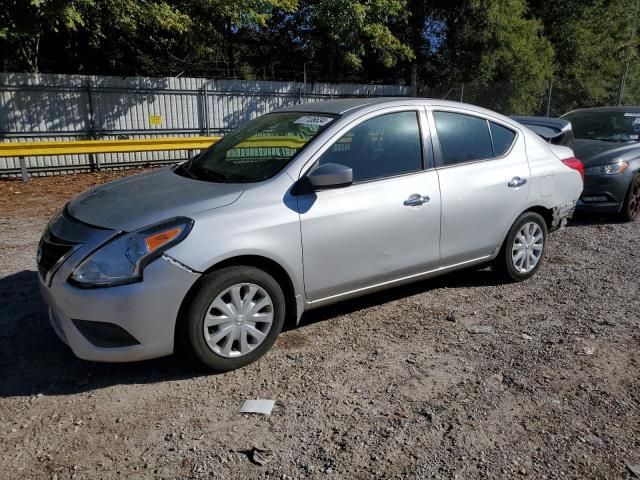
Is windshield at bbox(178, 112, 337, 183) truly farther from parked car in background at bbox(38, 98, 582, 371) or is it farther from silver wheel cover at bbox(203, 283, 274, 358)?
silver wheel cover at bbox(203, 283, 274, 358)

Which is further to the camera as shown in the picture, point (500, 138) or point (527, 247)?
point (527, 247)

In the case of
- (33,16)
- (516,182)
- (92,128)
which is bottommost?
(516,182)

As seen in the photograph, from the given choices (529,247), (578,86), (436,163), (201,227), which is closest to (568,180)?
(529,247)

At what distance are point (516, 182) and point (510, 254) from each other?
2.14 ft

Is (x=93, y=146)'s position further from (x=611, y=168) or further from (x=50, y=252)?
(x=611, y=168)

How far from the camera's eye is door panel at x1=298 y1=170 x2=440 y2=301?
360cm

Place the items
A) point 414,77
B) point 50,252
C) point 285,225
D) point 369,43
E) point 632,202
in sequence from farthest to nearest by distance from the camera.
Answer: point 414,77, point 369,43, point 632,202, point 285,225, point 50,252

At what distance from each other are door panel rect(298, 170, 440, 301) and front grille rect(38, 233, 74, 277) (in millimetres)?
1438

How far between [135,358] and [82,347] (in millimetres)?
305

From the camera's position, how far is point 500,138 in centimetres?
475

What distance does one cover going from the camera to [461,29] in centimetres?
1941

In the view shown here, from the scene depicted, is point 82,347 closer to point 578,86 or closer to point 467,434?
point 467,434

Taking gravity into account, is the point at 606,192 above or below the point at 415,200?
below

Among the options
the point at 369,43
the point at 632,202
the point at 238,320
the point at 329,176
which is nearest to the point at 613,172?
the point at 632,202
